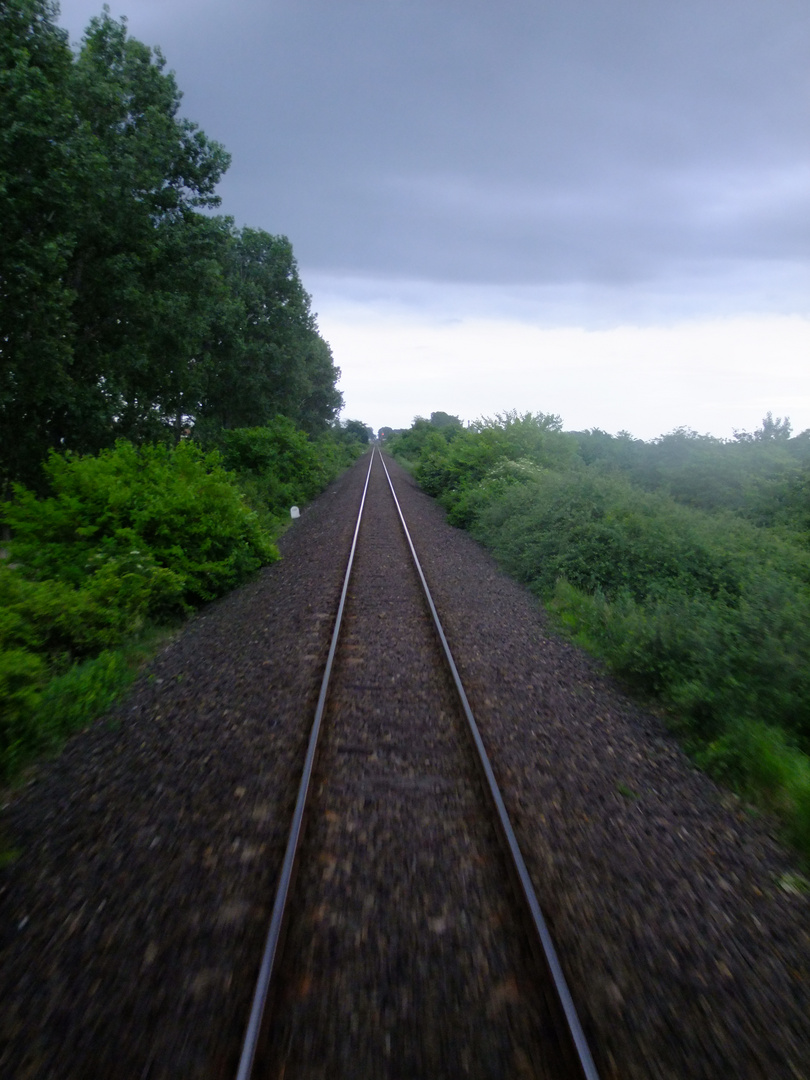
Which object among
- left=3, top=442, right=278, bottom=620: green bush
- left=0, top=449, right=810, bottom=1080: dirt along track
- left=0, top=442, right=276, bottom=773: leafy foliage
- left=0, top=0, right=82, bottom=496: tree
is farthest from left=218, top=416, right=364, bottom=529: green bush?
left=0, top=449, right=810, bottom=1080: dirt along track

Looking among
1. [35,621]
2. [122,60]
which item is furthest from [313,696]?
[122,60]

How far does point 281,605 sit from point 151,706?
11.7 feet

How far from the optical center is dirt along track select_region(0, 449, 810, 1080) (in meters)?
2.69

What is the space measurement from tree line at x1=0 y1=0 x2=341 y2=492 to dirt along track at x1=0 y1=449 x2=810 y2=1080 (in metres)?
10.9

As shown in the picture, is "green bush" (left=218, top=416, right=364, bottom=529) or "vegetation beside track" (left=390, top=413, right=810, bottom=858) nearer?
"vegetation beside track" (left=390, top=413, right=810, bottom=858)

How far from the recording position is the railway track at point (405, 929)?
257cm

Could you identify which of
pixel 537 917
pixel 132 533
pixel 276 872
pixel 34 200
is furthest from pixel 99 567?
pixel 34 200

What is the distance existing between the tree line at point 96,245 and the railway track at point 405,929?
41.0 ft

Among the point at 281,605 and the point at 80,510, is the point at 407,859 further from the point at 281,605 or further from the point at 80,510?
the point at 80,510

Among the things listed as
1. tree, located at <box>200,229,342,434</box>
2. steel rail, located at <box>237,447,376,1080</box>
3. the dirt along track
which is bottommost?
the dirt along track

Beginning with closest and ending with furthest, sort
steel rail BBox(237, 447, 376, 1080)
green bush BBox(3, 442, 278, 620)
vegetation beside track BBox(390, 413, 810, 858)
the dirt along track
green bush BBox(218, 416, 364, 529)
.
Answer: steel rail BBox(237, 447, 376, 1080) → the dirt along track → vegetation beside track BBox(390, 413, 810, 858) → green bush BBox(3, 442, 278, 620) → green bush BBox(218, 416, 364, 529)

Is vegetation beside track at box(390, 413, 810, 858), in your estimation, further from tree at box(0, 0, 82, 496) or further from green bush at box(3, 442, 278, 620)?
tree at box(0, 0, 82, 496)

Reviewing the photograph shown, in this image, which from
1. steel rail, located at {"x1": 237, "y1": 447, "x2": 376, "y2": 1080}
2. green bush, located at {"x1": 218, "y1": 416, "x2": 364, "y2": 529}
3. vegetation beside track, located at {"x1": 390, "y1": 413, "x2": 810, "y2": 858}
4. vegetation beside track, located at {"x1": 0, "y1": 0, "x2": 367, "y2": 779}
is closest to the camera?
steel rail, located at {"x1": 237, "y1": 447, "x2": 376, "y2": 1080}

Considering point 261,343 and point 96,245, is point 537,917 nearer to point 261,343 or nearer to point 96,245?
point 96,245
